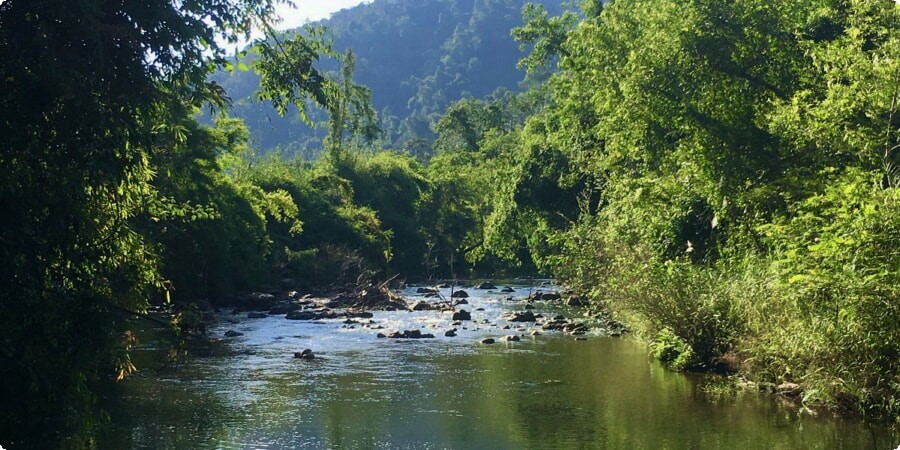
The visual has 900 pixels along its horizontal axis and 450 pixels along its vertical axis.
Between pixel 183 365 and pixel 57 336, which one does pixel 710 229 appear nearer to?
pixel 183 365

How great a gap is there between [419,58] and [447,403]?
157 metres

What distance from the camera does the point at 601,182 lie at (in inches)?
1211

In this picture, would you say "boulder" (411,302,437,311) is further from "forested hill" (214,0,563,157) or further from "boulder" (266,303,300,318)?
"forested hill" (214,0,563,157)

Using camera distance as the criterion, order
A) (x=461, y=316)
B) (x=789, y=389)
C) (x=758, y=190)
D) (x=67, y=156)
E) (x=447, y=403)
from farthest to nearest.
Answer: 1. (x=461, y=316)
2. (x=758, y=190)
3. (x=447, y=403)
4. (x=789, y=389)
5. (x=67, y=156)

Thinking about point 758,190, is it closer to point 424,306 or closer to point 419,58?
point 424,306

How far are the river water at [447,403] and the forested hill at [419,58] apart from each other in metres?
111

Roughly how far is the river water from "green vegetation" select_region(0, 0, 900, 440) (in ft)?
3.18

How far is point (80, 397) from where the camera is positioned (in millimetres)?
9289

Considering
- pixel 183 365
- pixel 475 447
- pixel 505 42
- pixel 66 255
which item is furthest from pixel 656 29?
pixel 505 42

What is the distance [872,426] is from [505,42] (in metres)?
155

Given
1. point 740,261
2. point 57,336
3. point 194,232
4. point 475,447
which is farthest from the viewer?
point 194,232

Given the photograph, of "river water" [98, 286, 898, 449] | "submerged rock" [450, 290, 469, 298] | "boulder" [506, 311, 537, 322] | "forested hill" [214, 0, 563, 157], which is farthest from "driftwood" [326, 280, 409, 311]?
"forested hill" [214, 0, 563, 157]

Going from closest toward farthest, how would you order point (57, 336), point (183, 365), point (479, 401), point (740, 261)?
point (57, 336) → point (479, 401) → point (740, 261) → point (183, 365)

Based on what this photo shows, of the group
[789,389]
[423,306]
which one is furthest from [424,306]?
[789,389]
